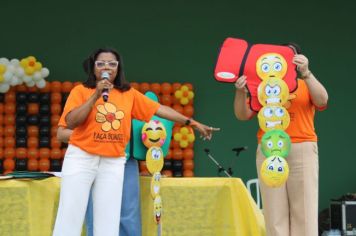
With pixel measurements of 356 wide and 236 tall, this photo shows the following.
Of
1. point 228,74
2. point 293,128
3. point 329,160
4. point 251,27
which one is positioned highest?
point 251,27

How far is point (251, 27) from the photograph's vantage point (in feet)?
26.4

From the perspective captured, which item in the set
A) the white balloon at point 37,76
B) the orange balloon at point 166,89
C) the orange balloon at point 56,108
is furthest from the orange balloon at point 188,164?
the white balloon at point 37,76

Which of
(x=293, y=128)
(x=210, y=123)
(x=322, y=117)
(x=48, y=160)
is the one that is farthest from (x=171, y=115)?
(x=322, y=117)

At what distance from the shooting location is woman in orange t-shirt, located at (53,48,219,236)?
3170 mm

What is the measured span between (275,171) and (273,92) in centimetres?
39

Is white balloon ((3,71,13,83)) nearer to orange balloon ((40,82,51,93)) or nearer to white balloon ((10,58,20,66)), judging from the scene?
white balloon ((10,58,20,66))

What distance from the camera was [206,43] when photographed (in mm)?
7941

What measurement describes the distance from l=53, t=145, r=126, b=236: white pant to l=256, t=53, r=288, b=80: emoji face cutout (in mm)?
845

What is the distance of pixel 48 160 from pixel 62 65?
1163mm

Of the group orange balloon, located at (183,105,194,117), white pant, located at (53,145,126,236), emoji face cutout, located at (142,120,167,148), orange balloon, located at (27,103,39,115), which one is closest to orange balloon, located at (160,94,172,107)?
orange balloon, located at (183,105,194,117)

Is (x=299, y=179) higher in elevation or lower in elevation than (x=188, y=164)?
higher

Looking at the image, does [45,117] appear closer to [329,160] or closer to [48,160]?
[48,160]

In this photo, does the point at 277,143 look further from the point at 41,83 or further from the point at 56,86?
the point at 56,86

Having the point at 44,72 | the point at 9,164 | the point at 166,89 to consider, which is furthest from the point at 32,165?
the point at 166,89
